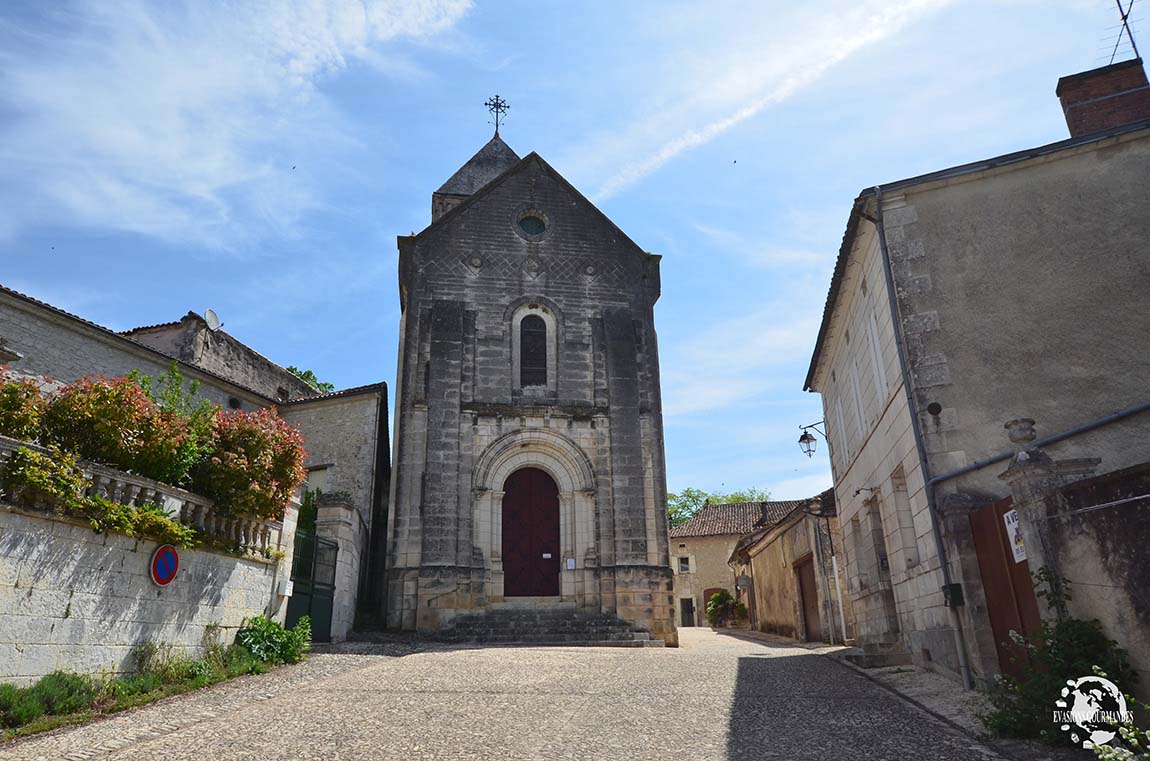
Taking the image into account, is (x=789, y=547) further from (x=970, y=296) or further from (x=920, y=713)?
(x=920, y=713)

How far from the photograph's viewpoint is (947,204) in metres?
9.27

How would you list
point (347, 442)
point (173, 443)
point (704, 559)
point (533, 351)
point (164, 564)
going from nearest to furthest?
point (164, 564) < point (173, 443) < point (533, 351) < point (347, 442) < point (704, 559)

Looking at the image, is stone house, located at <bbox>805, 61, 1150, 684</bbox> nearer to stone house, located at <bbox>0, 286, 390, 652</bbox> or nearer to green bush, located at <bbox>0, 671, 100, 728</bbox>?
green bush, located at <bbox>0, 671, 100, 728</bbox>

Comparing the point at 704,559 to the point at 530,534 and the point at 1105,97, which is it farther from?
the point at 1105,97

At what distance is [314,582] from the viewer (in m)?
11.2

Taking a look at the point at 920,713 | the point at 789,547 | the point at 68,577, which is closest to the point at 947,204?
the point at 920,713

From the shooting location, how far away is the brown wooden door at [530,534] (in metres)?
16.1

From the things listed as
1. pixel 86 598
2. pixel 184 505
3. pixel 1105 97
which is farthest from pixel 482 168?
pixel 86 598

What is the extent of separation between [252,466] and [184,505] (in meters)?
0.91

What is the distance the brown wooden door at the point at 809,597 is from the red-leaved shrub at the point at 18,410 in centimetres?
1528

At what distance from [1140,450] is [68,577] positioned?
9.90 m

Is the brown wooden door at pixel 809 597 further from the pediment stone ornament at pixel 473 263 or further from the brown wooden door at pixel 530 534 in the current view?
the pediment stone ornament at pixel 473 263

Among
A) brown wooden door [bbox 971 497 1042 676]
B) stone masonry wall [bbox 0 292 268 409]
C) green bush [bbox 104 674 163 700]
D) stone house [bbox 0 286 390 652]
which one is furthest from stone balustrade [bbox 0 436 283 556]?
stone masonry wall [bbox 0 292 268 409]

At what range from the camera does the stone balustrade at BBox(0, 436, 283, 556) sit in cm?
667
